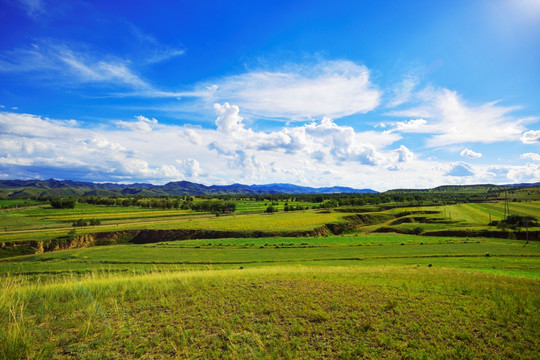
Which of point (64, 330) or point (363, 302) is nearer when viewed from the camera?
point (64, 330)

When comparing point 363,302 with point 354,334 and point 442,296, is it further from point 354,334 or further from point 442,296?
point 442,296

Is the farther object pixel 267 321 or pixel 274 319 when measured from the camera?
pixel 274 319

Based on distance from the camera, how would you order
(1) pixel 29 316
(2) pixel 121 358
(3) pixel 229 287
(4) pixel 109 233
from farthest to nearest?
(4) pixel 109 233
(3) pixel 229 287
(1) pixel 29 316
(2) pixel 121 358

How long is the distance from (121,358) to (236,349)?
11.5 feet

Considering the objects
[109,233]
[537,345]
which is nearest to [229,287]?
[537,345]

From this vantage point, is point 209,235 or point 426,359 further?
point 209,235

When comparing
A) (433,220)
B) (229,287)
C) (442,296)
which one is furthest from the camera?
(433,220)

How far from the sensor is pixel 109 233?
66.8 metres

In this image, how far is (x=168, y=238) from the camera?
6781 centimetres

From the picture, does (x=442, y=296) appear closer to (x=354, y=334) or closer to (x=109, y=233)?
(x=354, y=334)

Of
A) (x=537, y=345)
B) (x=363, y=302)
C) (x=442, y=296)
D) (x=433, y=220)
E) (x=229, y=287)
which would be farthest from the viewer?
(x=433, y=220)

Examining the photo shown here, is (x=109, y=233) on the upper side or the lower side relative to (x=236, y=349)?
lower

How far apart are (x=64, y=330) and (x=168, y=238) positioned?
62.8 meters

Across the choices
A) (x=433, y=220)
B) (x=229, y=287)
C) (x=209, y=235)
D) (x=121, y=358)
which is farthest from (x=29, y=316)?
(x=433, y=220)
